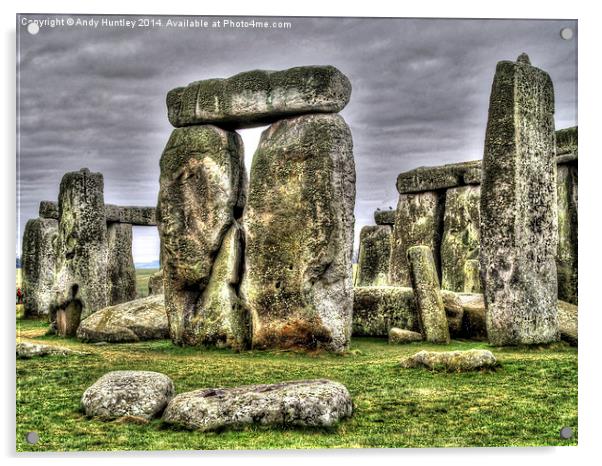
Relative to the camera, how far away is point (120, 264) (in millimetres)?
18672

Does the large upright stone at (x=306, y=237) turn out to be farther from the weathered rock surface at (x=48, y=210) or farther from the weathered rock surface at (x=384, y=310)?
the weathered rock surface at (x=48, y=210)

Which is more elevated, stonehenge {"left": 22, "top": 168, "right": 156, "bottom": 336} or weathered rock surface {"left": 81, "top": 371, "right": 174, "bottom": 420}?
stonehenge {"left": 22, "top": 168, "right": 156, "bottom": 336}

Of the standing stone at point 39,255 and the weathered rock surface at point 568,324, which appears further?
the standing stone at point 39,255

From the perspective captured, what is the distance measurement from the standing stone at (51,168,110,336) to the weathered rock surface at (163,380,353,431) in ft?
19.2

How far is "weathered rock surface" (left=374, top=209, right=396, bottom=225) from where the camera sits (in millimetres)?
19562

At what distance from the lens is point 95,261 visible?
41.7ft

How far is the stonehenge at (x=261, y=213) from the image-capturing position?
10.2 metres

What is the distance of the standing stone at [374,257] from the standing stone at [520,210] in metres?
8.75

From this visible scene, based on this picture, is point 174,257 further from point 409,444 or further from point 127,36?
point 409,444

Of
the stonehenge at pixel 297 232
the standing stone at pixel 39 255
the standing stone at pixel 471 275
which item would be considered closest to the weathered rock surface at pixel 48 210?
the standing stone at pixel 39 255

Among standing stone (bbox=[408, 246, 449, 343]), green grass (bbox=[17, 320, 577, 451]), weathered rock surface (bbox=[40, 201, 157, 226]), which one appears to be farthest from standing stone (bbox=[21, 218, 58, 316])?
standing stone (bbox=[408, 246, 449, 343])

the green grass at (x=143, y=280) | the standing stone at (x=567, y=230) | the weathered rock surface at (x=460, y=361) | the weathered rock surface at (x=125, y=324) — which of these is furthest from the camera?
the green grass at (x=143, y=280)

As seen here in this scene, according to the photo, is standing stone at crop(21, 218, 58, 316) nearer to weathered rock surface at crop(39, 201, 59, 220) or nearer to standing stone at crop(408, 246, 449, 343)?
weathered rock surface at crop(39, 201, 59, 220)

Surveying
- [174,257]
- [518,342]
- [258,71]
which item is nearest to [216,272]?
[174,257]
